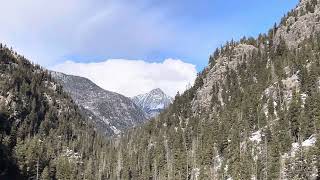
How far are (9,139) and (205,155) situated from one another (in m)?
75.3

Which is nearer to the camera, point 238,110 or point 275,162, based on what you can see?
point 275,162

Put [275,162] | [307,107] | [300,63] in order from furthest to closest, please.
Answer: [300,63] → [307,107] → [275,162]

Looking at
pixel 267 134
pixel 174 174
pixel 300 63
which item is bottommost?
pixel 174 174

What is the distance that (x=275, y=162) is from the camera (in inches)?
5472

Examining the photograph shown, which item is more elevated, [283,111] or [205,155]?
[283,111]

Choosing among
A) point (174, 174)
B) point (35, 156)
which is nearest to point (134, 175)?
point (174, 174)

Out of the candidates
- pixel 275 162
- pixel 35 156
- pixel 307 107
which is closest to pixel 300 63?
pixel 307 107

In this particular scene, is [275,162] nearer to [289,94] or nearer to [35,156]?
[289,94]

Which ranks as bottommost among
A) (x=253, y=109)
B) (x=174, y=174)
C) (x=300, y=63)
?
(x=174, y=174)

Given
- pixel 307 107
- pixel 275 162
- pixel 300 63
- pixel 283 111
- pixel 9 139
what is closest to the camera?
pixel 275 162

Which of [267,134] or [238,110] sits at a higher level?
[238,110]

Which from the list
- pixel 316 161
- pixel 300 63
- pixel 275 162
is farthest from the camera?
pixel 300 63

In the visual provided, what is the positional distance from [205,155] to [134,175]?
3806cm

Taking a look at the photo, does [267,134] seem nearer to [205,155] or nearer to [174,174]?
[205,155]
